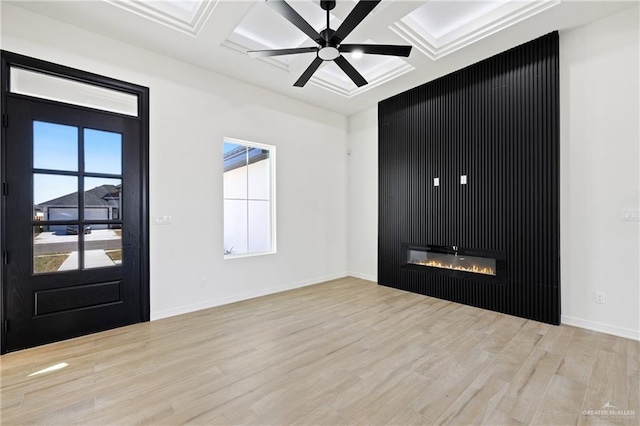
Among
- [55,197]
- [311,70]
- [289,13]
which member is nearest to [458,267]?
[311,70]

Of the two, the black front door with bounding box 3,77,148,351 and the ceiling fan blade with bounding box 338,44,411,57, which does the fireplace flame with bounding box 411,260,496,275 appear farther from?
the black front door with bounding box 3,77,148,351

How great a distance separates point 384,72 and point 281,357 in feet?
13.6

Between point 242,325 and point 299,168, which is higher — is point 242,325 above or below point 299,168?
below

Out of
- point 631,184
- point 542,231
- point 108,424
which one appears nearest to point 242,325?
point 108,424

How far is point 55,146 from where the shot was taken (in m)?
3.04

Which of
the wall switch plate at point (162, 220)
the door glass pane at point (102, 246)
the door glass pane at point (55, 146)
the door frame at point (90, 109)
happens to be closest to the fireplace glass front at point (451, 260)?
the wall switch plate at point (162, 220)

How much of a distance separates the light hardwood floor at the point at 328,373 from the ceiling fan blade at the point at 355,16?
2901mm

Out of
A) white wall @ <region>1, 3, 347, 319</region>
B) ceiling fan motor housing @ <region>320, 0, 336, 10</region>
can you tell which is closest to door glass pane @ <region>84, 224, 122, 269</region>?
white wall @ <region>1, 3, 347, 319</region>

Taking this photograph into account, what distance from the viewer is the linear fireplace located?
390cm

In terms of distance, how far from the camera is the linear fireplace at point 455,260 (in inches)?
154

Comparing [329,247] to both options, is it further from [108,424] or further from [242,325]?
[108,424]

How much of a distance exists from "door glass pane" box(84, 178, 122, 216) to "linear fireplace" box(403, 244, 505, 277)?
14.0 feet

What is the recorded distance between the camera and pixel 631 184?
2.97 m

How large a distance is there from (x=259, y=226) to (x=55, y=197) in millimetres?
2588
